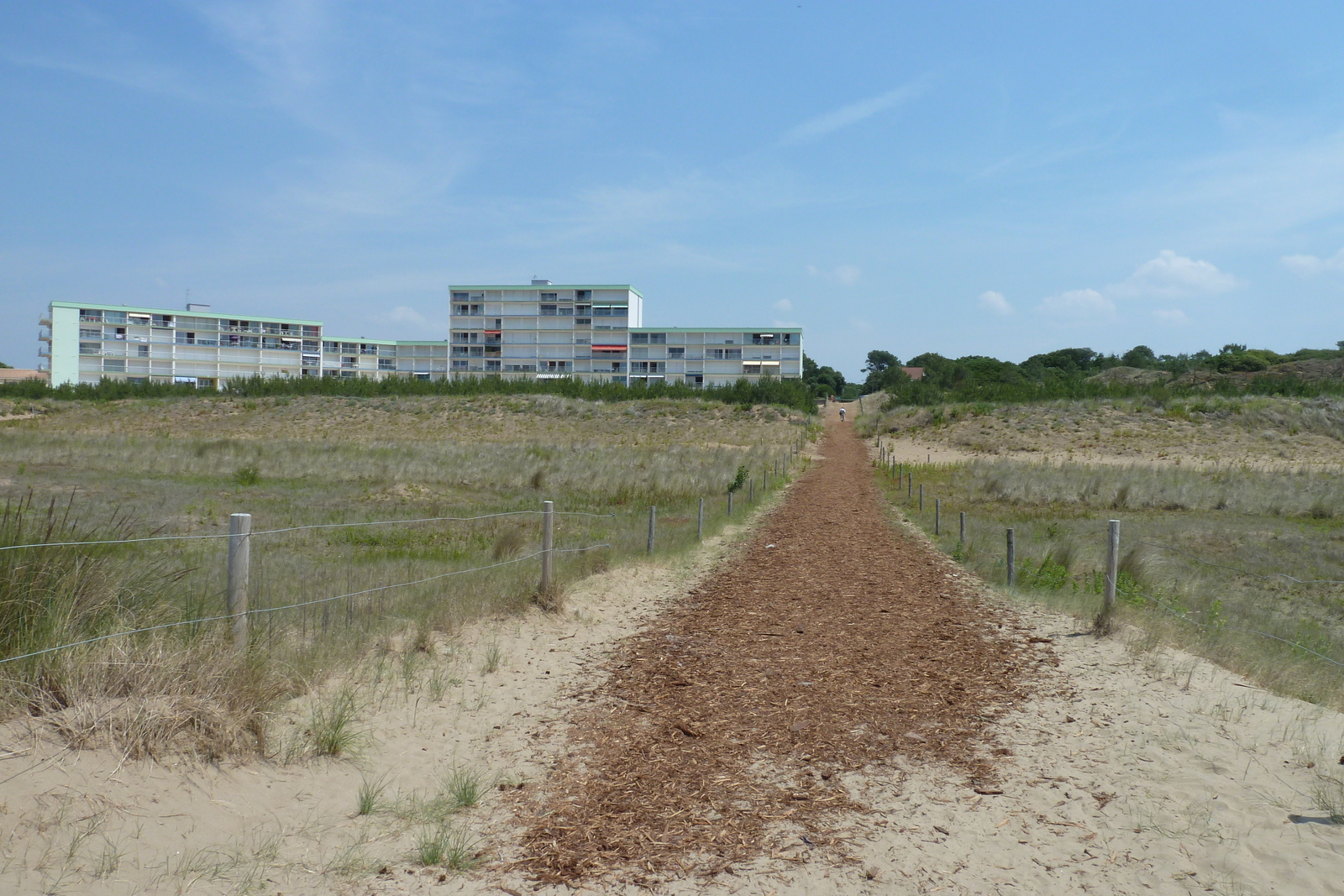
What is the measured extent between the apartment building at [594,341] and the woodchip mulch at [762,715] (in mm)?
106115

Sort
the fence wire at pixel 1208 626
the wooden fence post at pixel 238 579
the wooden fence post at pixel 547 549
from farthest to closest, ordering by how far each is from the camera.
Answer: the wooden fence post at pixel 547 549, the fence wire at pixel 1208 626, the wooden fence post at pixel 238 579

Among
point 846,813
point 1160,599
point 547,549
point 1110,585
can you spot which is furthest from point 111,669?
point 1160,599

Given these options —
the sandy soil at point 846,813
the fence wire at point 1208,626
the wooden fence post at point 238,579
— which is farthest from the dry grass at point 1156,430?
the wooden fence post at point 238,579

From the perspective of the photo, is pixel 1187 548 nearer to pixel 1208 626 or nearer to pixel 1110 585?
pixel 1208 626

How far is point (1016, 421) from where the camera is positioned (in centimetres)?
5331

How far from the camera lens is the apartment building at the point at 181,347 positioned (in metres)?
111

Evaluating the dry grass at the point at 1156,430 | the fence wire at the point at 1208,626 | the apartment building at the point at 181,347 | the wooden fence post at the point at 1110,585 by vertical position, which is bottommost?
the fence wire at the point at 1208,626

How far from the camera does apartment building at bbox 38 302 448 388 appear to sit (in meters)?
111

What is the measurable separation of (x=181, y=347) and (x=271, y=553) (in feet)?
401

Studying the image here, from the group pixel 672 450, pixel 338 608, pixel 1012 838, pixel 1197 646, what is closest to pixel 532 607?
pixel 338 608

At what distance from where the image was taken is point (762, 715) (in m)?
6.95

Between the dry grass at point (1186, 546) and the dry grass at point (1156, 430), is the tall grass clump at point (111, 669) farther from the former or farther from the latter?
the dry grass at point (1156, 430)

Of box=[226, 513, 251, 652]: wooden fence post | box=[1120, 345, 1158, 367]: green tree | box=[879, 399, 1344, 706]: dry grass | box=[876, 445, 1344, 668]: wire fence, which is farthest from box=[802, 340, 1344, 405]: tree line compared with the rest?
box=[226, 513, 251, 652]: wooden fence post

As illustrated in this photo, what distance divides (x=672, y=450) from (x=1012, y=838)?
39.3m
